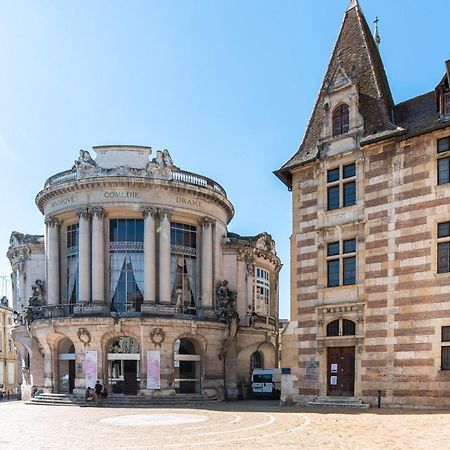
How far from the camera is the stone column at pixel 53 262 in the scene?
1706 inches

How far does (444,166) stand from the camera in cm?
2675

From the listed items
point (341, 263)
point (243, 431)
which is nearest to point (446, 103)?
point (341, 263)

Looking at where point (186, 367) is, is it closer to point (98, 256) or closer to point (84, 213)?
point (98, 256)

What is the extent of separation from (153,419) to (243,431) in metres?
7.19

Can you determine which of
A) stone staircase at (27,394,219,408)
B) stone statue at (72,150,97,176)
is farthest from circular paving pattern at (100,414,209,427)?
stone statue at (72,150,97,176)

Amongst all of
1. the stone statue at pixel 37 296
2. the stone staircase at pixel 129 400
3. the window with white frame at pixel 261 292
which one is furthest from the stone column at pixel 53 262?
the window with white frame at pixel 261 292

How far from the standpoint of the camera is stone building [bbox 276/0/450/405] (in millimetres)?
26359

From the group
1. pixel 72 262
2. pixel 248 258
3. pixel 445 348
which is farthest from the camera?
pixel 248 258

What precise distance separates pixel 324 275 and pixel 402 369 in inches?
253

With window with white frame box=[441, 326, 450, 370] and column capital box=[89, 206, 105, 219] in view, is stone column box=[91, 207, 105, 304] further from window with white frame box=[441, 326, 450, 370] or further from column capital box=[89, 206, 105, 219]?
window with white frame box=[441, 326, 450, 370]

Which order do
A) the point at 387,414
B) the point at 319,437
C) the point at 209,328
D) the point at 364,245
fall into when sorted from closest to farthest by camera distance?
1. the point at 319,437
2. the point at 387,414
3. the point at 364,245
4. the point at 209,328

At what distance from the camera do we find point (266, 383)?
144 feet

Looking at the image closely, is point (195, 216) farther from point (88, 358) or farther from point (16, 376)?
point (16, 376)

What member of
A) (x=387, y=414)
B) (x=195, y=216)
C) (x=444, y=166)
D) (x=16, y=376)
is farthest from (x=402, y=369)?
(x=16, y=376)
